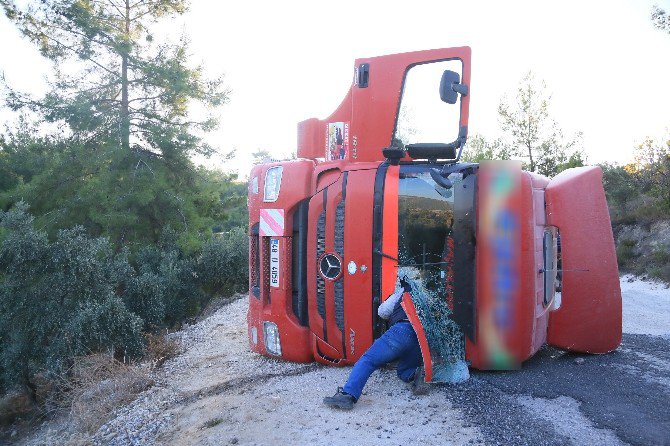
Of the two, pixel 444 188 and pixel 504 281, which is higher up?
pixel 444 188

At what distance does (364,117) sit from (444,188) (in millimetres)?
1415

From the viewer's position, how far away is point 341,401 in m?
4.44

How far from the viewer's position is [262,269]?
20.3 feet

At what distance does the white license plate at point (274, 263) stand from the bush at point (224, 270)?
8036 millimetres

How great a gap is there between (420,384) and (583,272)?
212cm

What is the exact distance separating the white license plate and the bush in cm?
804

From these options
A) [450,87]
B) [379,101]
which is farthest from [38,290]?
[450,87]

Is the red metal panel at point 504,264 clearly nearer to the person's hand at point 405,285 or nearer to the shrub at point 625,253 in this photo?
the person's hand at point 405,285

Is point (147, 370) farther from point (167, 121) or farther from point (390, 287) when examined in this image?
point (167, 121)

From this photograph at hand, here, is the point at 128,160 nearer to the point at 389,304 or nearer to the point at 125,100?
the point at 125,100

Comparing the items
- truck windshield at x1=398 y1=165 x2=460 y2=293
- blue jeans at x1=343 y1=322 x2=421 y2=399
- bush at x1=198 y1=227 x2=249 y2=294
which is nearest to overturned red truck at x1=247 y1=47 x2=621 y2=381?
truck windshield at x1=398 y1=165 x2=460 y2=293

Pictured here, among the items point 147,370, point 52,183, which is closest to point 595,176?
point 147,370

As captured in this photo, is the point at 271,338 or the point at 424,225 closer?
the point at 424,225

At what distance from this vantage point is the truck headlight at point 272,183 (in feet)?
19.8
